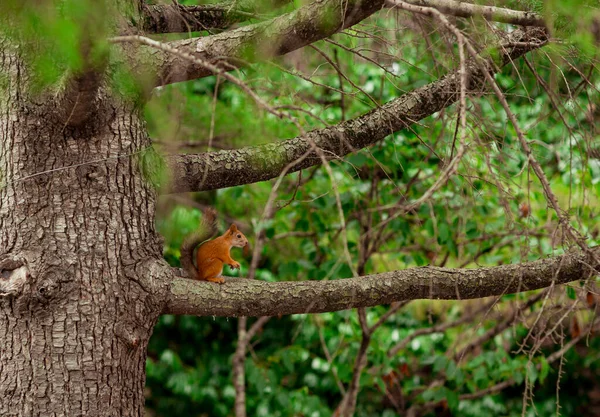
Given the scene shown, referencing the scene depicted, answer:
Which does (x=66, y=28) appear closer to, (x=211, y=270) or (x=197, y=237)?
(x=197, y=237)

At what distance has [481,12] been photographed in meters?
1.41

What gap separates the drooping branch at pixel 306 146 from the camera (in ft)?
5.69

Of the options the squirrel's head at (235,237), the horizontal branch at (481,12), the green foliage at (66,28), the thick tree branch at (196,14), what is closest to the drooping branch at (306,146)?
the horizontal branch at (481,12)

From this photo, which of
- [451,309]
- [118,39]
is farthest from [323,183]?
[118,39]

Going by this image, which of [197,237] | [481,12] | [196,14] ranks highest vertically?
[481,12]

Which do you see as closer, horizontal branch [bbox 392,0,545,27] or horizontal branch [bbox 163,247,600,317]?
horizontal branch [bbox 392,0,545,27]

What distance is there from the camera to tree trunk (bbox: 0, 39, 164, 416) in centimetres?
151

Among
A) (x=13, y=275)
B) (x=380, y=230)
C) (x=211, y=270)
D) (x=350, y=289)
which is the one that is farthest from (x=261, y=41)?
(x=380, y=230)

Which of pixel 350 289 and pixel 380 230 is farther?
pixel 380 230

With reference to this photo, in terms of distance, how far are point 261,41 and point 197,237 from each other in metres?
0.70

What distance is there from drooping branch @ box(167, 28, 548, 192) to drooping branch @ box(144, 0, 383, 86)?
23cm

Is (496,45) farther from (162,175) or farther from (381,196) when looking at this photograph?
(381,196)

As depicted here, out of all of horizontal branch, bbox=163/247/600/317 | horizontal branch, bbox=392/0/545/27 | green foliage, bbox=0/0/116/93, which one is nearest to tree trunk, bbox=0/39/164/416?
horizontal branch, bbox=163/247/600/317

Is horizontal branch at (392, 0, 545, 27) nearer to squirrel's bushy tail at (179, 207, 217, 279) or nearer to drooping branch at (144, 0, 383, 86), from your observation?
drooping branch at (144, 0, 383, 86)
